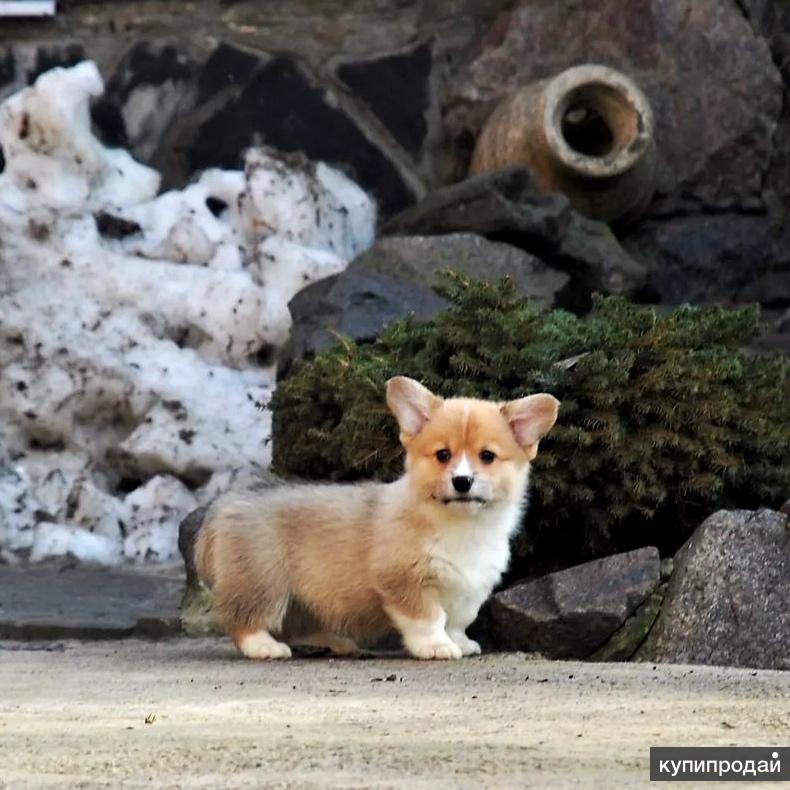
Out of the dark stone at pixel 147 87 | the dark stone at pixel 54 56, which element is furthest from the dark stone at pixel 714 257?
the dark stone at pixel 54 56

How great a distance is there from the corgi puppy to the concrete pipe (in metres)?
3.69

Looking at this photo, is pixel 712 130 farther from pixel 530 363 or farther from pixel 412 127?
pixel 530 363

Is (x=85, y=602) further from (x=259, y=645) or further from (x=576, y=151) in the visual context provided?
(x=576, y=151)

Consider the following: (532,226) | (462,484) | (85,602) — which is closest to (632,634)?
(462,484)

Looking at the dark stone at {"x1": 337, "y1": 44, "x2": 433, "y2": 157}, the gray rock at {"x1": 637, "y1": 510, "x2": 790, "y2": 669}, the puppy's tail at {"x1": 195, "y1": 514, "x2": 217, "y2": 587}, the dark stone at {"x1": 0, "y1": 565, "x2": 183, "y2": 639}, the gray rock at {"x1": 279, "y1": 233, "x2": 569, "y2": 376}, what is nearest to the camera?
the gray rock at {"x1": 637, "y1": 510, "x2": 790, "y2": 669}

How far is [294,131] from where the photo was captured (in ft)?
28.7

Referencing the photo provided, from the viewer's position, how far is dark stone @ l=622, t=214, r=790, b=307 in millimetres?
8609

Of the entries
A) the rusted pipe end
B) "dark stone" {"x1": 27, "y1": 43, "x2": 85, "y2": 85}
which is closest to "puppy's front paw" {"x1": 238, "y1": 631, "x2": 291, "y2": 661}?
the rusted pipe end

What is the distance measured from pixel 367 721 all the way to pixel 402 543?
136cm

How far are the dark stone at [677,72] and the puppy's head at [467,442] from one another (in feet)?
14.5

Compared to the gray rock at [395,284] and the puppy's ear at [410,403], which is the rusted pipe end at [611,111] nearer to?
the gray rock at [395,284]

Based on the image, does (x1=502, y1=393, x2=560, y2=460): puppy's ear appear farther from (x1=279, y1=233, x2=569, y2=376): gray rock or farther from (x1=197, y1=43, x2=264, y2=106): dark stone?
(x1=197, y1=43, x2=264, y2=106): dark stone

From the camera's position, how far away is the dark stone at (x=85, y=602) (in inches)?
222

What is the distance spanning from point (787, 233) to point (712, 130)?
715 mm
